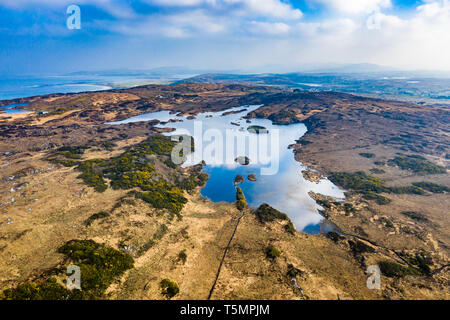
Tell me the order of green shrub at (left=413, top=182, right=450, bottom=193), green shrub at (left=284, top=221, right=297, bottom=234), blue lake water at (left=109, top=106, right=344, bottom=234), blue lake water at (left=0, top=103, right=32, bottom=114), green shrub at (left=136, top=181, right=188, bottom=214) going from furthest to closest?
1. blue lake water at (left=0, top=103, right=32, bottom=114)
2. green shrub at (left=413, top=182, right=450, bottom=193)
3. blue lake water at (left=109, top=106, right=344, bottom=234)
4. green shrub at (left=136, top=181, right=188, bottom=214)
5. green shrub at (left=284, top=221, right=297, bottom=234)

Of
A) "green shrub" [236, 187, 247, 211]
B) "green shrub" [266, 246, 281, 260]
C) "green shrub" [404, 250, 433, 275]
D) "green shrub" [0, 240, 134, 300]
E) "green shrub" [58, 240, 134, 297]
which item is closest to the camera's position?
"green shrub" [0, 240, 134, 300]

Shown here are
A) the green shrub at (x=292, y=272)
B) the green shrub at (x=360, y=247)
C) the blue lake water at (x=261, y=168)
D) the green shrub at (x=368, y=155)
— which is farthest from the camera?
the green shrub at (x=368, y=155)

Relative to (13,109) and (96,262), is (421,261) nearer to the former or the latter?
(96,262)

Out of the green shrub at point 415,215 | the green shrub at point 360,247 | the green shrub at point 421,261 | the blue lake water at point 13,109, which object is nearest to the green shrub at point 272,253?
the green shrub at point 360,247

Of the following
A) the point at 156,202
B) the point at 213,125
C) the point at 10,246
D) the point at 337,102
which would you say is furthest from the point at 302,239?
the point at 337,102

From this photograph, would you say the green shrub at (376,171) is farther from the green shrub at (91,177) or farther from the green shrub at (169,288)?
the green shrub at (91,177)

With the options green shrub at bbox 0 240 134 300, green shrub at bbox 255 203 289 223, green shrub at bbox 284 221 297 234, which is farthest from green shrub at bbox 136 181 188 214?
green shrub at bbox 284 221 297 234

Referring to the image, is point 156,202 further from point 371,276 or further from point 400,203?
point 400,203

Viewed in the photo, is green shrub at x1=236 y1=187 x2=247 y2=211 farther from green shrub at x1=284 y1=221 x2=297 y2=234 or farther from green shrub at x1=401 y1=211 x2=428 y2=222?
green shrub at x1=401 y1=211 x2=428 y2=222

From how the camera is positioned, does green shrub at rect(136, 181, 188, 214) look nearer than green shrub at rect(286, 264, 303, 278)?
No
